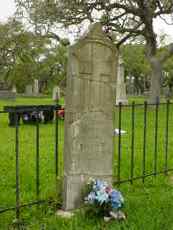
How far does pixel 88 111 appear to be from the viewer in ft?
14.8

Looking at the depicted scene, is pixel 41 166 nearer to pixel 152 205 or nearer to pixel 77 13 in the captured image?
pixel 152 205

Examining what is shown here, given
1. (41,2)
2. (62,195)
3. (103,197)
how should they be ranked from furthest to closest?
(41,2) → (62,195) → (103,197)

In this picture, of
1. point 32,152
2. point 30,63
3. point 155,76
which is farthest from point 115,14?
point 30,63

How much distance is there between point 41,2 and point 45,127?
9270mm

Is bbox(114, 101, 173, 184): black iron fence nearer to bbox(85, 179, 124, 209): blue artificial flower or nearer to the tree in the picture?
bbox(85, 179, 124, 209): blue artificial flower

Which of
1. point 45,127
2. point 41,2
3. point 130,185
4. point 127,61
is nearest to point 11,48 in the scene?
point 127,61

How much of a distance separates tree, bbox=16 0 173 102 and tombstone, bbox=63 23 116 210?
16289 mm

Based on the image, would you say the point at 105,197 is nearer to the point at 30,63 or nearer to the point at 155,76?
the point at 155,76

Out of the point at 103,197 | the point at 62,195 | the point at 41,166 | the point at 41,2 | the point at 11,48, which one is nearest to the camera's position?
the point at 103,197

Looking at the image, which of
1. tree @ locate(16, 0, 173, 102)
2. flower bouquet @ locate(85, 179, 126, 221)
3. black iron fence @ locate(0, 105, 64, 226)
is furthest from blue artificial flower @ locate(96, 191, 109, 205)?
tree @ locate(16, 0, 173, 102)

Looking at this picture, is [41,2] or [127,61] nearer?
[41,2]

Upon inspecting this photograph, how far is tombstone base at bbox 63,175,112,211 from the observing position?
180 inches

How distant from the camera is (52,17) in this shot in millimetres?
20953

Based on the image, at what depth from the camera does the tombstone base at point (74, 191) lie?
15.0 feet
